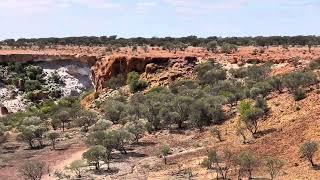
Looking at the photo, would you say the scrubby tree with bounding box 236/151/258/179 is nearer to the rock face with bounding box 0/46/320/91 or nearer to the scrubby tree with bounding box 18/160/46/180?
the scrubby tree with bounding box 18/160/46/180

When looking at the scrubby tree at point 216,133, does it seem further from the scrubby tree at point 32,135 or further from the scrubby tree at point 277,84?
the scrubby tree at point 32,135

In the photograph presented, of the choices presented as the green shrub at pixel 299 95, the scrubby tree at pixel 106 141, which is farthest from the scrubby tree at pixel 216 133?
the scrubby tree at pixel 106 141

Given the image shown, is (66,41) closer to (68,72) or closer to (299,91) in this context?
(68,72)

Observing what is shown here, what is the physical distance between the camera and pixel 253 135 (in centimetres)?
3403

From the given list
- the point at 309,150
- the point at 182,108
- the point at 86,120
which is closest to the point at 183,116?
the point at 182,108

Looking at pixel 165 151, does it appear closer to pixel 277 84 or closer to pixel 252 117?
pixel 252 117

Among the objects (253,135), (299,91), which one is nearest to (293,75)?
(299,91)

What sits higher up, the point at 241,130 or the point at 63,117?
the point at 241,130

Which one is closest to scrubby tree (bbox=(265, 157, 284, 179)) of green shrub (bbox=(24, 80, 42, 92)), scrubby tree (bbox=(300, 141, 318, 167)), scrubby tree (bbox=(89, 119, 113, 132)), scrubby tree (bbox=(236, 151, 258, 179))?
scrubby tree (bbox=(236, 151, 258, 179))

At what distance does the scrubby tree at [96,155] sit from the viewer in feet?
105

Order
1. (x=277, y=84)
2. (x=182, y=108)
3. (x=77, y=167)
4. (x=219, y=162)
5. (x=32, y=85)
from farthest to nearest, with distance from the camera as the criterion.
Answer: (x=32, y=85) < (x=277, y=84) < (x=182, y=108) < (x=77, y=167) < (x=219, y=162)

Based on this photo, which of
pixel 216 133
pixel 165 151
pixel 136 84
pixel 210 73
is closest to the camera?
pixel 165 151

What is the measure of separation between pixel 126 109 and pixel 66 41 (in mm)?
57277

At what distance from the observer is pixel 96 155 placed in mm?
32062
